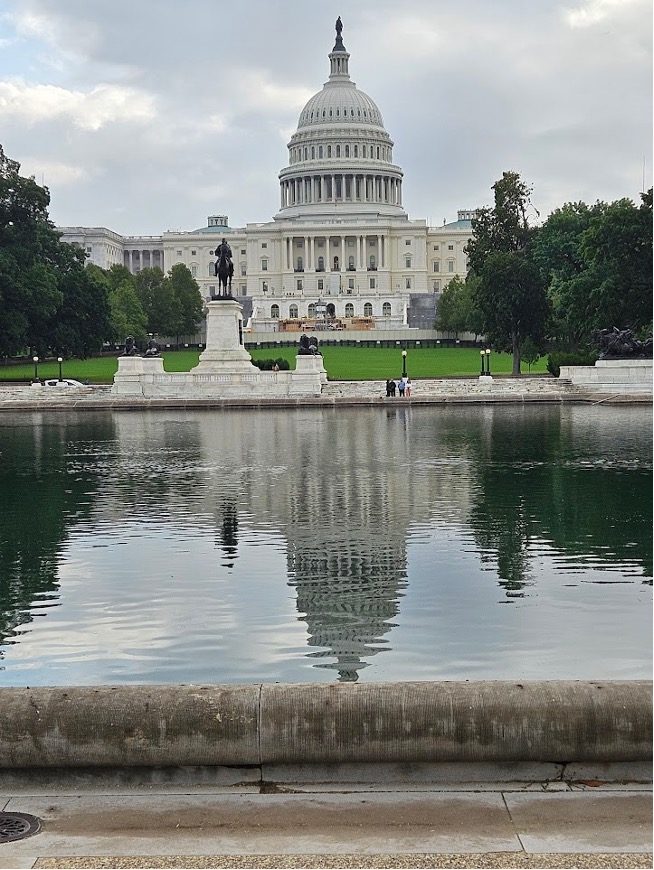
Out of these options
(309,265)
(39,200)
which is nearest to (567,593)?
(39,200)

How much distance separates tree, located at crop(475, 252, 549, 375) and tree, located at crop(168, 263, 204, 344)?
55.6 metres

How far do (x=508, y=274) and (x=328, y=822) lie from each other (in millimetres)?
70926

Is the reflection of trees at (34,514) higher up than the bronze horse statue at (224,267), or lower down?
lower down

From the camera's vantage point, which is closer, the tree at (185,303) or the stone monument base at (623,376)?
the stone monument base at (623,376)

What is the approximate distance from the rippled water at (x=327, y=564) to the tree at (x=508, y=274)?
42.2 m

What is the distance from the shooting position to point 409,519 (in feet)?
71.8

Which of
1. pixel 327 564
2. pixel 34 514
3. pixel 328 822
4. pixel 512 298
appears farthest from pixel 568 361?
pixel 328 822

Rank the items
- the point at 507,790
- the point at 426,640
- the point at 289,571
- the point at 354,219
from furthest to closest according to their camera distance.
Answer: the point at 354,219 < the point at 289,571 < the point at 426,640 < the point at 507,790

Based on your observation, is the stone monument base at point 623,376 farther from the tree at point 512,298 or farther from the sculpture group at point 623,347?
the tree at point 512,298

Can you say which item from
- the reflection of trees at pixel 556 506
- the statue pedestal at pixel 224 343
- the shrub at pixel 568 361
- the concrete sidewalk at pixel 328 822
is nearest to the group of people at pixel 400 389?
the statue pedestal at pixel 224 343

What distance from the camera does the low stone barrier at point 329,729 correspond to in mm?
8148

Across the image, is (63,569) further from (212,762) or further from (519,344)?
(519,344)

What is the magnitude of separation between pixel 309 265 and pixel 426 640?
187 m

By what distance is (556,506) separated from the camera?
2327 centimetres
